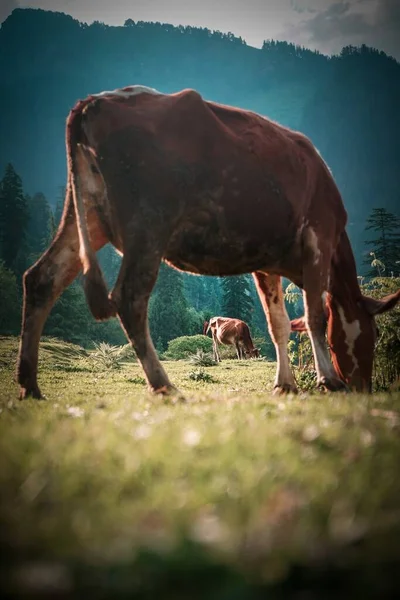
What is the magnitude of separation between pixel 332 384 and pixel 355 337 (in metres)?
1.22

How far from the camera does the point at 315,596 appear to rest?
1216 millimetres

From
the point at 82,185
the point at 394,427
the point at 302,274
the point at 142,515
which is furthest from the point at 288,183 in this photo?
the point at 142,515

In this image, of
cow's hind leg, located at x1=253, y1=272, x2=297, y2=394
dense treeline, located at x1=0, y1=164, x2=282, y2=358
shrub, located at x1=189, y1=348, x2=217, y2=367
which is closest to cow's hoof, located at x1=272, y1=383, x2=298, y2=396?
cow's hind leg, located at x1=253, y1=272, x2=297, y2=394

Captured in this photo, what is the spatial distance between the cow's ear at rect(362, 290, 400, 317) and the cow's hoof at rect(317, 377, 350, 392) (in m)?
1.49

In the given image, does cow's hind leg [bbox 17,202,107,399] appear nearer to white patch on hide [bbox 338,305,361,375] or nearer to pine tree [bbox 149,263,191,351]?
white patch on hide [bbox 338,305,361,375]

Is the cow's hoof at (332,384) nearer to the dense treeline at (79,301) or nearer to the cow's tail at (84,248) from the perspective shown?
the cow's tail at (84,248)

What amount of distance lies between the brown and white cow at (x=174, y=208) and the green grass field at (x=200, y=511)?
296 centimetres

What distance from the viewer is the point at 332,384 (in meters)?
6.90

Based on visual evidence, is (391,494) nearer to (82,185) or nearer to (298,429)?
(298,429)

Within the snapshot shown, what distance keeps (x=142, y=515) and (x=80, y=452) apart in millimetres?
791

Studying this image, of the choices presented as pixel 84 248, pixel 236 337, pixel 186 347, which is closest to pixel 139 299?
pixel 84 248

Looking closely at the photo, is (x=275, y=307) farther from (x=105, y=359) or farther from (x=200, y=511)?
(x=105, y=359)

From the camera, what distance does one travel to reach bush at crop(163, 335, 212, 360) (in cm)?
3581

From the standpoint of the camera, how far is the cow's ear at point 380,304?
7.54m
